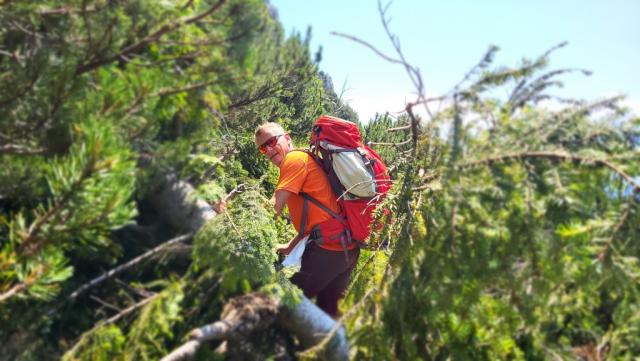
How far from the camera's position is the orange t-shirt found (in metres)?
4.00

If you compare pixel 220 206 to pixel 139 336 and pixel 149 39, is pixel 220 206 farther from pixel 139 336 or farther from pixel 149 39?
pixel 149 39

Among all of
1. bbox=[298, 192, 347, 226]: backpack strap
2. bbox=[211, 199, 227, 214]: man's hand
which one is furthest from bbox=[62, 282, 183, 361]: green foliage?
bbox=[298, 192, 347, 226]: backpack strap

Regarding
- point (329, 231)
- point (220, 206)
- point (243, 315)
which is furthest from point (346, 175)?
point (243, 315)

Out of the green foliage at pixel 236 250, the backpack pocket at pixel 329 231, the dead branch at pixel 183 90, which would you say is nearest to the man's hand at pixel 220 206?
the green foliage at pixel 236 250

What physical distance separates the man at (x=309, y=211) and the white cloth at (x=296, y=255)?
0.08 meters

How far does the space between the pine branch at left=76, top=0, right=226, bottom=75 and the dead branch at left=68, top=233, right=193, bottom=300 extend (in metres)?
0.78

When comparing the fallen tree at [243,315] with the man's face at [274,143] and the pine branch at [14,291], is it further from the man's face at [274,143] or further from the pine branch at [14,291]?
the man's face at [274,143]

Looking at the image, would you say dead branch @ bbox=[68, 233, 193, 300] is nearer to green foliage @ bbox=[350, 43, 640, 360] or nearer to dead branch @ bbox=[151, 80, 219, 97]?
dead branch @ bbox=[151, 80, 219, 97]

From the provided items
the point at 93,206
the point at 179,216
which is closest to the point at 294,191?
the point at 179,216

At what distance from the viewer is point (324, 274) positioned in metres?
4.20

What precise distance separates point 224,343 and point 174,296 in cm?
36

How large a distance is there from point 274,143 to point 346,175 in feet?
2.40

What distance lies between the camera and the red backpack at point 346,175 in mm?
4055

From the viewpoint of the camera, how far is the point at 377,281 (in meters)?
2.76
